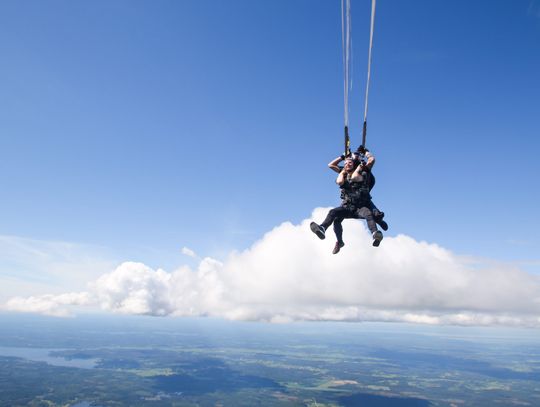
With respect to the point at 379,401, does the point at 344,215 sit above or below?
above

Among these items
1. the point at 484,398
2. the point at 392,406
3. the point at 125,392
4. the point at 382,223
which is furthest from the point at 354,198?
the point at 484,398

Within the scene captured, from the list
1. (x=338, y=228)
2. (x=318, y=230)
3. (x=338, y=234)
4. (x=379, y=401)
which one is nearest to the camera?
(x=318, y=230)

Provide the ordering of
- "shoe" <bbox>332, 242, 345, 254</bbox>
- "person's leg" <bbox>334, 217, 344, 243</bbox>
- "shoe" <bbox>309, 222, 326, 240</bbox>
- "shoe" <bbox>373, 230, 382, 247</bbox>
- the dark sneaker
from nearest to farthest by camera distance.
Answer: "shoe" <bbox>373, 230, 382, 247</bbox>, "shoe" <bbox>309, 222, 326, 240</bbox>, the dark sneaker, "person's leg" <bbox>334, 217, 344, 243</bbox>, "shoe" <bbox>332, 242, 345, 254</bbox>

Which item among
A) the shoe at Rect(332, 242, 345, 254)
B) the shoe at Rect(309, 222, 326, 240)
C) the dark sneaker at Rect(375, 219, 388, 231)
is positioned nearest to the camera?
the shoe at Rect(309, 222, 326, 240)

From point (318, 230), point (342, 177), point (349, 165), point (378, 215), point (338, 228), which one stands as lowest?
point (318, 230)

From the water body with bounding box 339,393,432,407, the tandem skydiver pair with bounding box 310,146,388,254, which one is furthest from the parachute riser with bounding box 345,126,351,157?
the water body with bounding box 339,393,432,407

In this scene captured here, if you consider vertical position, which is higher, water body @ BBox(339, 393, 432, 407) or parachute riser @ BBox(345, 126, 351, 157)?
parachute riser @ BBox(345, 126, 351, 157)

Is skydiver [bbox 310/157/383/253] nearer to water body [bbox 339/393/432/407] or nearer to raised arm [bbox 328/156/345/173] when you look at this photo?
raised arm [bbox 328/156/345/173]

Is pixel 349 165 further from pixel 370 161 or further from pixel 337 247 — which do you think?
pixel 337 247

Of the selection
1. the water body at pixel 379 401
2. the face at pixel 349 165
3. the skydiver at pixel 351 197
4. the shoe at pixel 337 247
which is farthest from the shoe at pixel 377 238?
the water body at pixel 379 401

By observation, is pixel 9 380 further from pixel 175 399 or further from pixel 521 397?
pixel 521 397

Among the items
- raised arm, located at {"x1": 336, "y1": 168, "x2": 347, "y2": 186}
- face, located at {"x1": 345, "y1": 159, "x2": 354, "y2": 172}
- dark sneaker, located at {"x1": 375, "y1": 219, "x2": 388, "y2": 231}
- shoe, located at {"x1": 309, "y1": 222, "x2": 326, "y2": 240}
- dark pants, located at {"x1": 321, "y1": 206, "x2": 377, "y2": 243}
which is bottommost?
shoe, located at {"x1": 309, "y1": 222, "x2": 326, "y2": 240}

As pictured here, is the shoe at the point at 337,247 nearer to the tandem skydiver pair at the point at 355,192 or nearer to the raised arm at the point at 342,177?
the tandem skydiver pair at the point at 355,192

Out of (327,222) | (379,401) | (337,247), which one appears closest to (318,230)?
(327,222)
